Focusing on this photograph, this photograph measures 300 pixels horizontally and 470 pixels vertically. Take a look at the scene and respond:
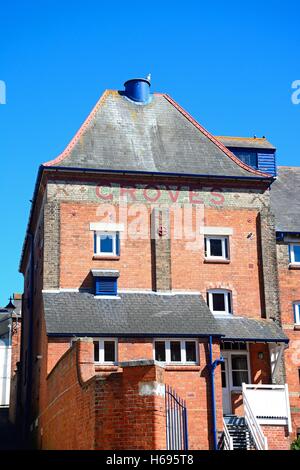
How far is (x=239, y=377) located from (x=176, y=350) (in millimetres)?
3665

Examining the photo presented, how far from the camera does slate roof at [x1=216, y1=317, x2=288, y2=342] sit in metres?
30.0

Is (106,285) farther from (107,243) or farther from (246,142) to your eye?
(246,142)

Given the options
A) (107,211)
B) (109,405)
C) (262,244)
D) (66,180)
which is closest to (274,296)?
(262,244)

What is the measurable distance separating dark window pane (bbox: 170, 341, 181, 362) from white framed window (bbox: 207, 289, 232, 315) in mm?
3591

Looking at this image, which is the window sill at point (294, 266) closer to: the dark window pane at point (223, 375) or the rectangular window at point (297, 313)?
the rectangular window at point (297, 313)

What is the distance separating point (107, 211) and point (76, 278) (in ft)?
10.2

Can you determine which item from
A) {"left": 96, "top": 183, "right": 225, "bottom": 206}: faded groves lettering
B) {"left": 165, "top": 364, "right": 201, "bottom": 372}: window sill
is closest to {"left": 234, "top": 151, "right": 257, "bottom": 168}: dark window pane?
{"left": 96, "top": 183, "right": 225, "bottom": 206}: faded groves lettering

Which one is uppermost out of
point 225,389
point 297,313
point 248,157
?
point 248,157

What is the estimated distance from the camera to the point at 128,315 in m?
29.3

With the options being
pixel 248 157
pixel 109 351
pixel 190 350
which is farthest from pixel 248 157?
pixel 109 351

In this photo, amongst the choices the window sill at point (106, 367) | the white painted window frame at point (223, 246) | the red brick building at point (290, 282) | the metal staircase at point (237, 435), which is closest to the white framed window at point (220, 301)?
the white painted window frame at point (223, 246)

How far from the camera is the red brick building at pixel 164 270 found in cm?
2809

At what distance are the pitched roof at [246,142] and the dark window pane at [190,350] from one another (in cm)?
1207

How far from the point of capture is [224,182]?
109ft
